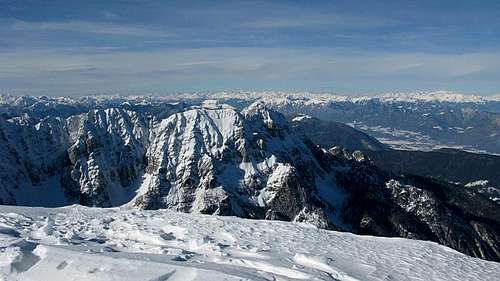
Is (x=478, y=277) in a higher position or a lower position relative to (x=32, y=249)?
lower

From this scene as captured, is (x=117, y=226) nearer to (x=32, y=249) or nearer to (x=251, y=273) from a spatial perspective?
(x=32, y=249)

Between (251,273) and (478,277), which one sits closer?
(251,273)

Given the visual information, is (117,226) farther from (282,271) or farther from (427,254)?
(427,254)

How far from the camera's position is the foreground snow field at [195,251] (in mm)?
28547

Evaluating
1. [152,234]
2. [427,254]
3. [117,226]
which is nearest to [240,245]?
[152,234]

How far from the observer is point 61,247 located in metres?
31.7

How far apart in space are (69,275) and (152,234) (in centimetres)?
1263

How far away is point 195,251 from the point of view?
119 feet

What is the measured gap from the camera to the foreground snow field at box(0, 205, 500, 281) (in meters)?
28.5

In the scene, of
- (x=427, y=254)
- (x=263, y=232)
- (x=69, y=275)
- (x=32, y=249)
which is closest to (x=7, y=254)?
(x=32, y=249)

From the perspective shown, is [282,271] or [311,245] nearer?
[282,271]

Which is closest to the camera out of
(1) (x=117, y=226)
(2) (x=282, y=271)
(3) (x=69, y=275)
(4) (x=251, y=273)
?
(3) (x=69, y=275)

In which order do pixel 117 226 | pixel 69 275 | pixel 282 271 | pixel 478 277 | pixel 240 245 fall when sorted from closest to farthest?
pixel 69 275 → pixel 282 271 → pixel 478 277 → pixel 240 245 → pixel 117 226

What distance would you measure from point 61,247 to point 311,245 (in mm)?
17784
